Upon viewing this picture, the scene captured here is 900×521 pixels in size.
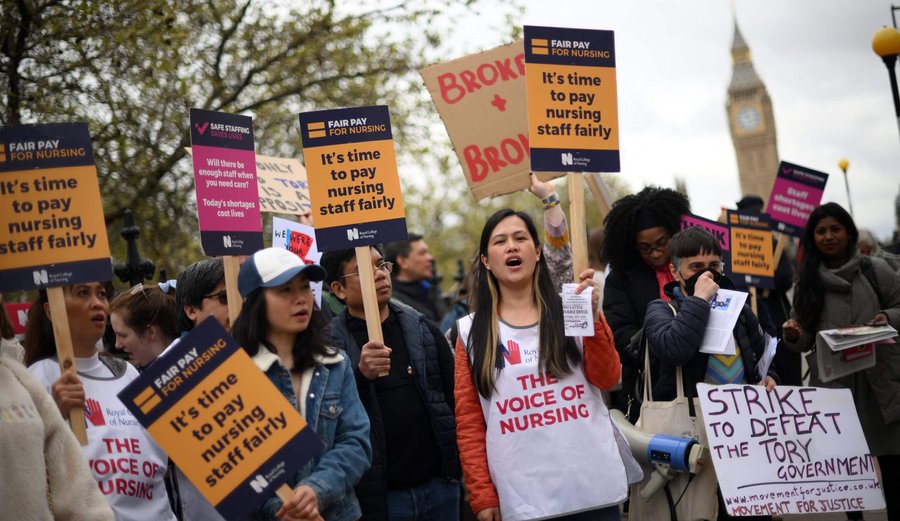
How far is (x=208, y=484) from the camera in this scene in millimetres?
3910

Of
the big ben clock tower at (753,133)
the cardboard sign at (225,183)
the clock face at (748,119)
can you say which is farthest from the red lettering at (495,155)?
the clock face at (748,119)

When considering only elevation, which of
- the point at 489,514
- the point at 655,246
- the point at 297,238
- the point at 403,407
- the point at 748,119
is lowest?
the point at 489,514

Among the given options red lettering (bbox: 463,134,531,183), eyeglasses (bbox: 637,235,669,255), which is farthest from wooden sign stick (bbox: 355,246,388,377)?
eyeglasses (bbox: 637,235,669,255)

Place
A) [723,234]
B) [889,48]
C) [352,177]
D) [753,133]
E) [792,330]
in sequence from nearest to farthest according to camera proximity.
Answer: [352,177] < [792,330] < [723,234] < [889,48] < [753,133]

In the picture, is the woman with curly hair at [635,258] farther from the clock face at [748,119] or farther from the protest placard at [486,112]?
the clock face at [748,119]

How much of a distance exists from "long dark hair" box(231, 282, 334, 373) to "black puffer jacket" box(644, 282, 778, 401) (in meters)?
1.95

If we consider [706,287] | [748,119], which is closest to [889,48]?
[706,287]

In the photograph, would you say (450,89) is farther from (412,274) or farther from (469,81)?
(412,274)

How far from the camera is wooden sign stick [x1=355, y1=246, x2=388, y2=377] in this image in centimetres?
504

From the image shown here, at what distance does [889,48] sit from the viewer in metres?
13.1

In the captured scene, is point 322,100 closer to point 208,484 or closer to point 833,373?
point 833,373

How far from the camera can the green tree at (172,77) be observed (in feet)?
34.0

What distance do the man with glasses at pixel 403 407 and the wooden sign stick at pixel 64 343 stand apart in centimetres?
130

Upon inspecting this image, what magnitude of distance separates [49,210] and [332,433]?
146cm
